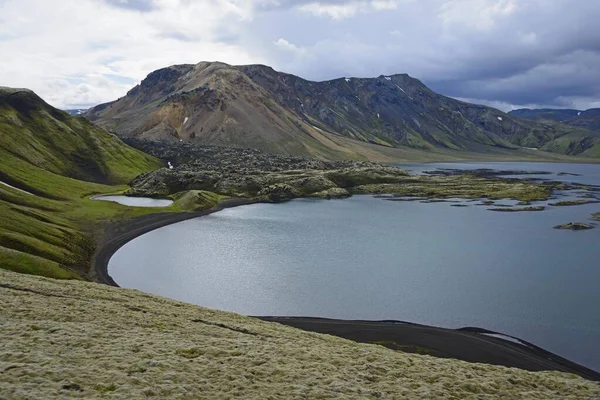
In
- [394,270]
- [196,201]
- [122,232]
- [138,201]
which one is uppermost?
[196,201]

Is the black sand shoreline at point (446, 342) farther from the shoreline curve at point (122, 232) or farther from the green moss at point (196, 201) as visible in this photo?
the green moss at point (196, 201)

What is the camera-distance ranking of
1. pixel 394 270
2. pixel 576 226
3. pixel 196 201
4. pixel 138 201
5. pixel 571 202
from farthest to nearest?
pixel 571 202 < pixel 138 201 < pixel 196 201 < pixel 576 226 < pixel 394 270

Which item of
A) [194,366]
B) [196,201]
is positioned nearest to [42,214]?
[196,201]

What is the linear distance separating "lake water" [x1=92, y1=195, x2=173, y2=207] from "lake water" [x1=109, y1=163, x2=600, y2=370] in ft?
106

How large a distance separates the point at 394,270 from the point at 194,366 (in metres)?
61.7

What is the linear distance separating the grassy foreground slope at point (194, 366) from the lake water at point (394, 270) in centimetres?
2509

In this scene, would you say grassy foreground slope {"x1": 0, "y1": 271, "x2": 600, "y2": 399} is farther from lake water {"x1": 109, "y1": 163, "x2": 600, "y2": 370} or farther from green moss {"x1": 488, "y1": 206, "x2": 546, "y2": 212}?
green moss {"x1": 488, "y1": 206, "x2": 546, "y2": 212}

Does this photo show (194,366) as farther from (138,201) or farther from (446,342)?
(138,201)

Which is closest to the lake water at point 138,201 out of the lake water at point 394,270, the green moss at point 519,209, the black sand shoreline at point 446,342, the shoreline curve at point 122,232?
the shoreline curve at point 122,232

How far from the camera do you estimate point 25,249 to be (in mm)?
73500

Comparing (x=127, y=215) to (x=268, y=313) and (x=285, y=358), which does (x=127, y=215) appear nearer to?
(x=268, y=313)

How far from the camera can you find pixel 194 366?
25656mm

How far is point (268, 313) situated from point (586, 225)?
10875 centimetres

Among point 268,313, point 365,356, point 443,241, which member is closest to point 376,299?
point 268,313
